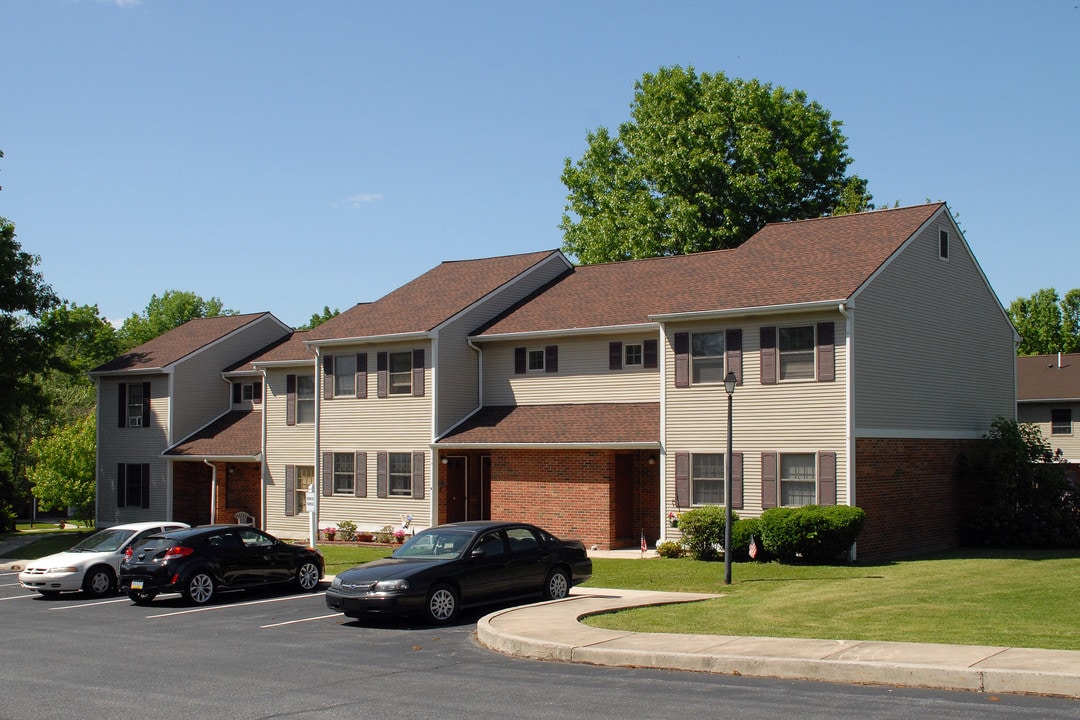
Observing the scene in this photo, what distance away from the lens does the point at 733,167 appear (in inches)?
1852

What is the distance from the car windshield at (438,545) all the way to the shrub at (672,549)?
942 cm

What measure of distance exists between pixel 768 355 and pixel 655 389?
14.3 feet

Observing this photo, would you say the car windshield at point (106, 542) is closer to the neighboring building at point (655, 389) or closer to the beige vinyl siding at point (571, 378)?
Result: the neighboring building at point (655, 389)

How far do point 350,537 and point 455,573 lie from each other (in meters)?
16.3

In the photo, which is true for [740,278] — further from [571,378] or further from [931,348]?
[571,378]

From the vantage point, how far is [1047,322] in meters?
76.0

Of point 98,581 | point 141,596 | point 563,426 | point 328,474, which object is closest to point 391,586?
point 141,596

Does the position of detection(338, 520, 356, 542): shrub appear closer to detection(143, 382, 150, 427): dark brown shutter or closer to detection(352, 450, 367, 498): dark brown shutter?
detection(352, 450, 367, 498): dark brown shutter

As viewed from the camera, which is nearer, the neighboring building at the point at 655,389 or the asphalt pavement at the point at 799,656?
the asphalt pavement at the point at 799,656

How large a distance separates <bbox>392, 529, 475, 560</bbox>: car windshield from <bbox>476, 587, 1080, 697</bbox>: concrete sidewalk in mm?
1766

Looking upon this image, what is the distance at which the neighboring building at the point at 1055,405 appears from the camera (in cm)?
4881

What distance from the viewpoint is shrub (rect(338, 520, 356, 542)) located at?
32156 mm

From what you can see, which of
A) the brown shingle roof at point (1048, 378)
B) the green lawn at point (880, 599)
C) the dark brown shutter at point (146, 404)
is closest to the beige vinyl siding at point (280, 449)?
the dark brown shutter at point (146, 404)

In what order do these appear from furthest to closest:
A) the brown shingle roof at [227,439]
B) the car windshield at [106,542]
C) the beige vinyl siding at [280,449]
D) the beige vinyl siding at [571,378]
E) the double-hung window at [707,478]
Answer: the brown shingle roof at [227,439], the beige vinyl siding at [280,449], the beige vinyl siding at [571,378], the double-hung window at [707,478], the car windshield at [106,542]
